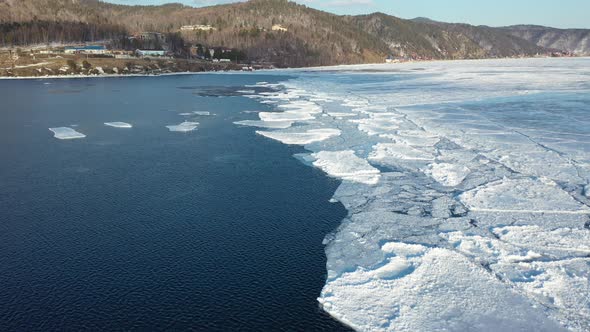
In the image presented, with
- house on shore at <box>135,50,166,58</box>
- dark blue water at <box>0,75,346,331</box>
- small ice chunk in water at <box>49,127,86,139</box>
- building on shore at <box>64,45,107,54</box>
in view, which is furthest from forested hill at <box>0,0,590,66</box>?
dark blue water at <box>0,75,346,331</box>

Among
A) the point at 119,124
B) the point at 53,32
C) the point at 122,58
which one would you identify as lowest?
the point at 119,124

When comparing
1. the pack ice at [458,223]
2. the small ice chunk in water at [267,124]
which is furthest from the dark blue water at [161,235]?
the small ice chunk in water at [267,124]

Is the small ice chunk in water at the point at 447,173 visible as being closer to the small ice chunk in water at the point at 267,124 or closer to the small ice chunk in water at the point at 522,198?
the small ice chunk in water at the point at 522,198

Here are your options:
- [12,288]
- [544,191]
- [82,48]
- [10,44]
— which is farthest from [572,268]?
[10,44]

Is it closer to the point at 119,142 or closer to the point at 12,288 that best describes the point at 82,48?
the point at 119,142

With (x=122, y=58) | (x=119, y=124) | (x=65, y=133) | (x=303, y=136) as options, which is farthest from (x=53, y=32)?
(x=303, y=136)

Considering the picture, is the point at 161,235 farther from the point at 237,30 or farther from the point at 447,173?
the point at 237,30
